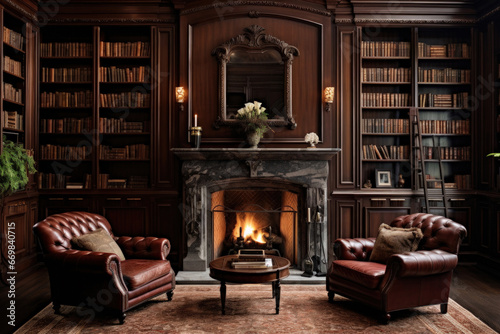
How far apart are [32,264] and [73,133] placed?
5.99 ft

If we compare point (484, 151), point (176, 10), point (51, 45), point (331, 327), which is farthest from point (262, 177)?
point (51, 45)

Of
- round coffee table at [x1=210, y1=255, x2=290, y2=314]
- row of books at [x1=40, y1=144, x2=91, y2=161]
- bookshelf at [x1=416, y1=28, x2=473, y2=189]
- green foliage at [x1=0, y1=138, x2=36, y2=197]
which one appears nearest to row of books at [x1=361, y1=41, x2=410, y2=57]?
bookshelf at [x1=416, y1=28, x2=473, y2=189]

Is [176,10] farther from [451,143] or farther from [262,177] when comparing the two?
[451,143]

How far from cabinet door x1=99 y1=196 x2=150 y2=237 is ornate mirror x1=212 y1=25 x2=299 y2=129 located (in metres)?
1.53

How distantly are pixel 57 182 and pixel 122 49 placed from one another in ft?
6.74

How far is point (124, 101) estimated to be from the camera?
17.8ft

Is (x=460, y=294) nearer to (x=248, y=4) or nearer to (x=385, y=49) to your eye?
(x=385, y=49)

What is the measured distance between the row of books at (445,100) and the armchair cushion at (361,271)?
274 cm

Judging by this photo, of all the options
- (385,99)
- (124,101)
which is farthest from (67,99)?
(385,99)

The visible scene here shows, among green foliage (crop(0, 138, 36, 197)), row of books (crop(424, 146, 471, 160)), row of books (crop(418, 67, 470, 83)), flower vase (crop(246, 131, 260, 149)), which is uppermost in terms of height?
row of books (crop(418, 67, 470, 83))

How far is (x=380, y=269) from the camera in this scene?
3623 mm

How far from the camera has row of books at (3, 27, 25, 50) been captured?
475 cm

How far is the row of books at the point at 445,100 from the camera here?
5.45m

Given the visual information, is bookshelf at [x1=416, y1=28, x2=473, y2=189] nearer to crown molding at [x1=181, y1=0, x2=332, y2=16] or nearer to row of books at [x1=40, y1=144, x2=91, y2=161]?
crown molding at [x1=181, y1=0, x2=332, y2=16]
